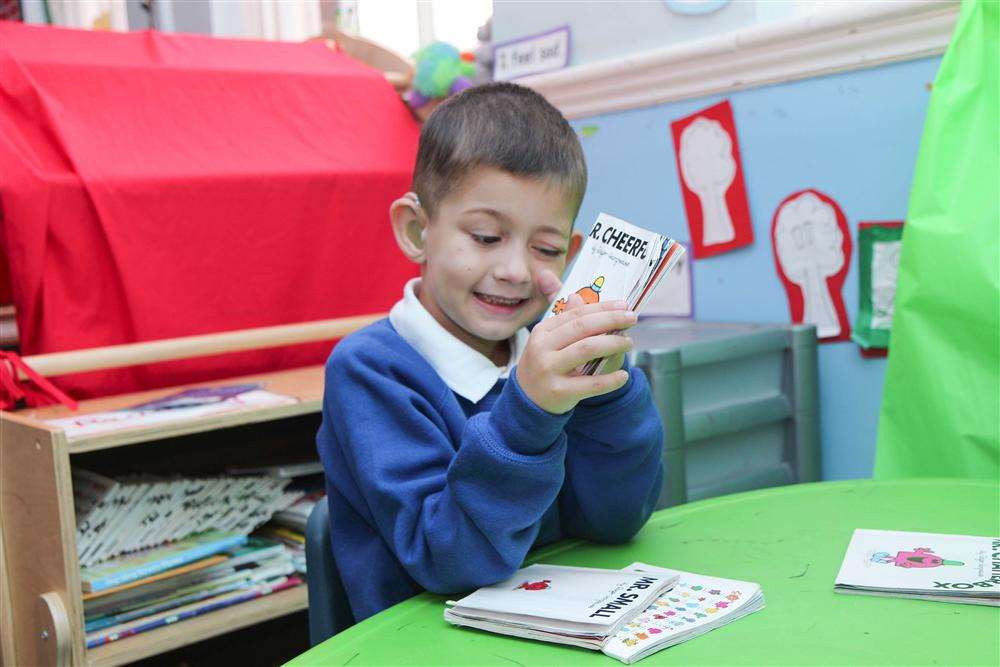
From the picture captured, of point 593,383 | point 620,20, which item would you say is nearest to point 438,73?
point 620,20

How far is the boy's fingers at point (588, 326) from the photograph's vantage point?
67cm

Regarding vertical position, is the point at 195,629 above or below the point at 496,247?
below

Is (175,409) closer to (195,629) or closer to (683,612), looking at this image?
(195,629)

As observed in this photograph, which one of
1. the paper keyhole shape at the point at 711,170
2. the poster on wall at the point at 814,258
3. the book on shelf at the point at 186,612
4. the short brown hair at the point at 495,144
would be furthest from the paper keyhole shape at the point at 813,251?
the book on shelf at the point at 186,612

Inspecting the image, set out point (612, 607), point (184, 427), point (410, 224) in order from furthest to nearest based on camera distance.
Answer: point (184, 427) < point (410, 224) < point (612, 607)

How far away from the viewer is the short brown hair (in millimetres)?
838

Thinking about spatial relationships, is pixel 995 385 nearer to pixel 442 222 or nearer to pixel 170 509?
pixel 442 222

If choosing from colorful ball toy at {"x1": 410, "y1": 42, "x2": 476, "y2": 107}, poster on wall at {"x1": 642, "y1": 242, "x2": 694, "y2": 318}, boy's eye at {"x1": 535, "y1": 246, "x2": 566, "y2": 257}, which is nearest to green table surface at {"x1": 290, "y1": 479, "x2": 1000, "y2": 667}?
boy's eye at {"x1": 535, "y1": 246, "x2": 566, "y2": 257}

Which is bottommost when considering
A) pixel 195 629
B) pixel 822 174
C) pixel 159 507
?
pixel 195 629

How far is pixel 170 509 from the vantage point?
1.41m

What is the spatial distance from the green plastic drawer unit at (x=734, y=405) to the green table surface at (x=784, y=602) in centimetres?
32

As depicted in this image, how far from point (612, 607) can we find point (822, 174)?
0.95 meters

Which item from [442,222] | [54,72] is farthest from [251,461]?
[442,222]

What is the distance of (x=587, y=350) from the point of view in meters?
0.67
